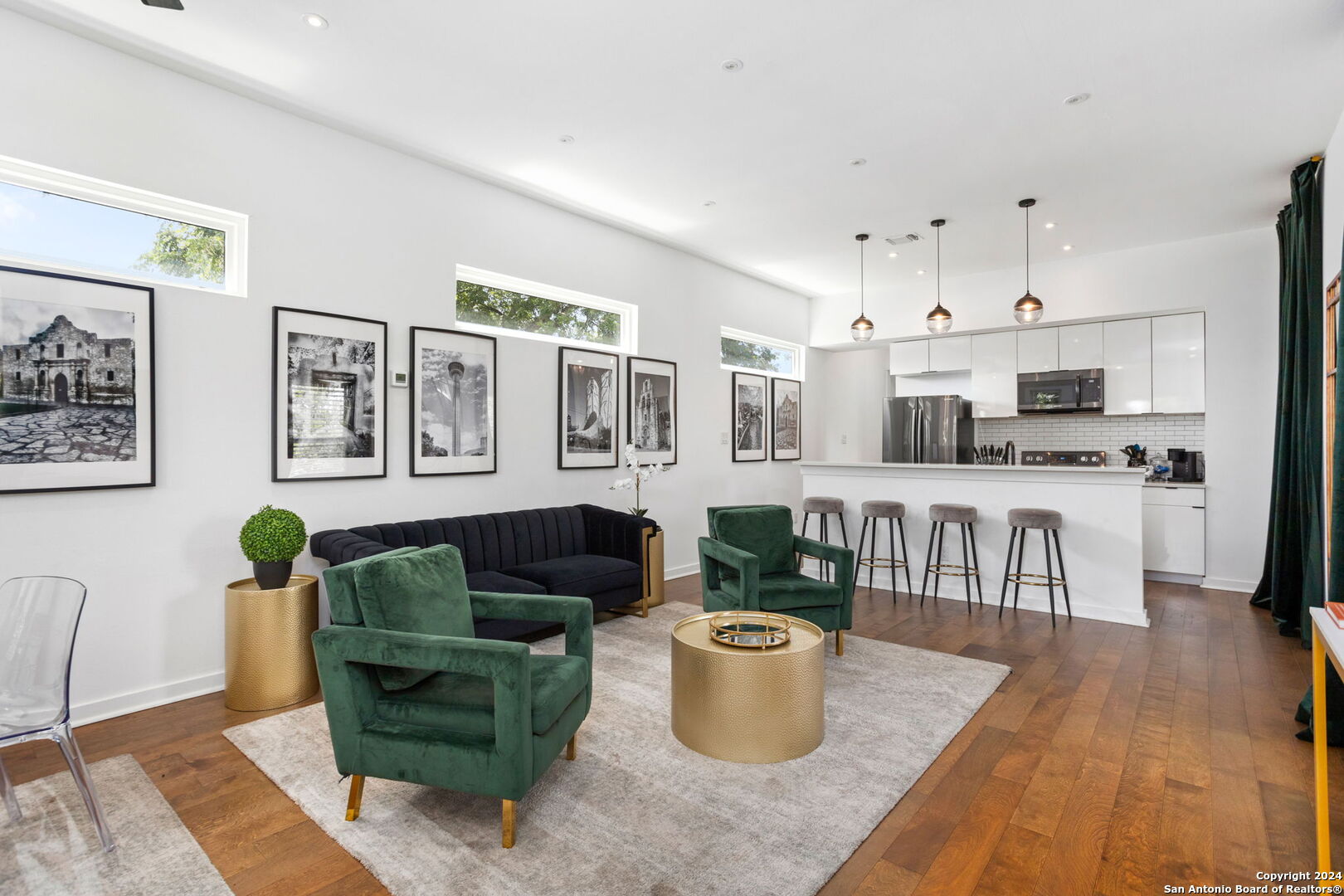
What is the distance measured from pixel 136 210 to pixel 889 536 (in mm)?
5529

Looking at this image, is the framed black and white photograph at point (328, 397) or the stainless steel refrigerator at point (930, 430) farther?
the stainless steel refrigerator at point (930, 430)

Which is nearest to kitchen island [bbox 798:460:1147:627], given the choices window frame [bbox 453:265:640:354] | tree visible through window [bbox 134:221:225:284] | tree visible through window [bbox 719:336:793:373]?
tree visible through window [bbox 719:336:793:373]

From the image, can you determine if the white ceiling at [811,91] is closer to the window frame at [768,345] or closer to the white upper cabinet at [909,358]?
the window frame at [768,345]

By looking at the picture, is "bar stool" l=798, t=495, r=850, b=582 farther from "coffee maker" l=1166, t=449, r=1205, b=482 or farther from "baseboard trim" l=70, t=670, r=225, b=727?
"baseboard trim" l=70, t=670, r=225, b=727

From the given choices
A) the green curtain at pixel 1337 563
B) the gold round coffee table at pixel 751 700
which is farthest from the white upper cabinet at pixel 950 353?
the gold round coffee table at pixel 751 700

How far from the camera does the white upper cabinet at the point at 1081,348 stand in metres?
6.53

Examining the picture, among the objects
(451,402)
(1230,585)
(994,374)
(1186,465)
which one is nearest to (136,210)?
(451,402)

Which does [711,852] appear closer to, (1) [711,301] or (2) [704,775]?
(2) [704,775]

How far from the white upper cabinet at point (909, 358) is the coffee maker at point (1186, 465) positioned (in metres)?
2.52

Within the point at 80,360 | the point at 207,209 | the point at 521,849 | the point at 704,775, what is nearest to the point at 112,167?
the point at 207,209

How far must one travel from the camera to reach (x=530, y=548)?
4.59m

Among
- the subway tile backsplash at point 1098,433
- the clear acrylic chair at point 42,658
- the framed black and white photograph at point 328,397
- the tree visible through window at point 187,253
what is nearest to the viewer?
the clear acrylic chair at point 42,658

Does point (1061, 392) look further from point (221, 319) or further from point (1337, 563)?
point (221, 319)

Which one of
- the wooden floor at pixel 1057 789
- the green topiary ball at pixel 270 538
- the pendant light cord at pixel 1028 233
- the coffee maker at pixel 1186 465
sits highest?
the pendant light cord at pixel 1028 233
